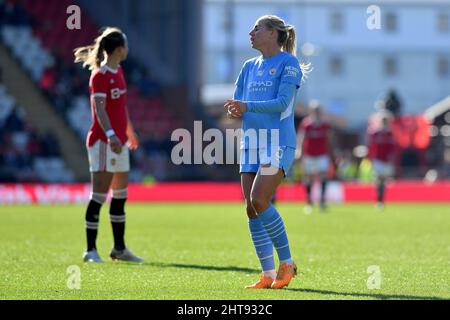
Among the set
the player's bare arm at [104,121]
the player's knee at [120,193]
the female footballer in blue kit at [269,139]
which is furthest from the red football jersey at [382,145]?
the female footballer in blue kit at [269,139]

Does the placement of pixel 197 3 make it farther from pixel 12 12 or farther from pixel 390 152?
pixel 390 152

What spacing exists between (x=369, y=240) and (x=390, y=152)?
10.7 m

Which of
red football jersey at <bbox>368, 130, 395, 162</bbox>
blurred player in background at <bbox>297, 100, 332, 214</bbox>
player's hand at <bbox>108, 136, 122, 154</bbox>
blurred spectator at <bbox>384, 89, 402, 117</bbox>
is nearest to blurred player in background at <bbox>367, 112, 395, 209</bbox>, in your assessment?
red football jersey at <bbox>368, 130, 395, 162</bbox>

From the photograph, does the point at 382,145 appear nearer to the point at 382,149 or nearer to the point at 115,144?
the point at 382,149

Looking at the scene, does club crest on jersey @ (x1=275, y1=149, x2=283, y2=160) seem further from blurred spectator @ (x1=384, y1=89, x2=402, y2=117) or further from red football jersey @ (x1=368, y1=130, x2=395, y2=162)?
blurred spectator @ (x1=384, y1=89, x2=402, y2=117)

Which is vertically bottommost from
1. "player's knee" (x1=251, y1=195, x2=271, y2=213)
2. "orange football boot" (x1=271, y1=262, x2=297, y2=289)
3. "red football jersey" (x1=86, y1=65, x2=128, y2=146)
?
"orange football boot" (x1=271, y1=262, x2=297, y2=289)

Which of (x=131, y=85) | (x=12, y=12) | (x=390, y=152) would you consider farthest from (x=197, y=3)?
(x=390, y=152)

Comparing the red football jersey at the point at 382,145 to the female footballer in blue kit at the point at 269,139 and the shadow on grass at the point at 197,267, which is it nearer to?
the shadow on grass at the point at 197,267

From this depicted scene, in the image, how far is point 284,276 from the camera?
8.44 m

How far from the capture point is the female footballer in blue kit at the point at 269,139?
8.44 meters

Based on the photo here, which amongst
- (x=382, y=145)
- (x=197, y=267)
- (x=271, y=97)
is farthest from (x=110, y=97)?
(x=382, y=145)

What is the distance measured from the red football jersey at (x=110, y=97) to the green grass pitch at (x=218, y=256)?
4.60ft

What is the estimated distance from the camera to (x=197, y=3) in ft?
117

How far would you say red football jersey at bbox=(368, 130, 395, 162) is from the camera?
2433 centimetres
